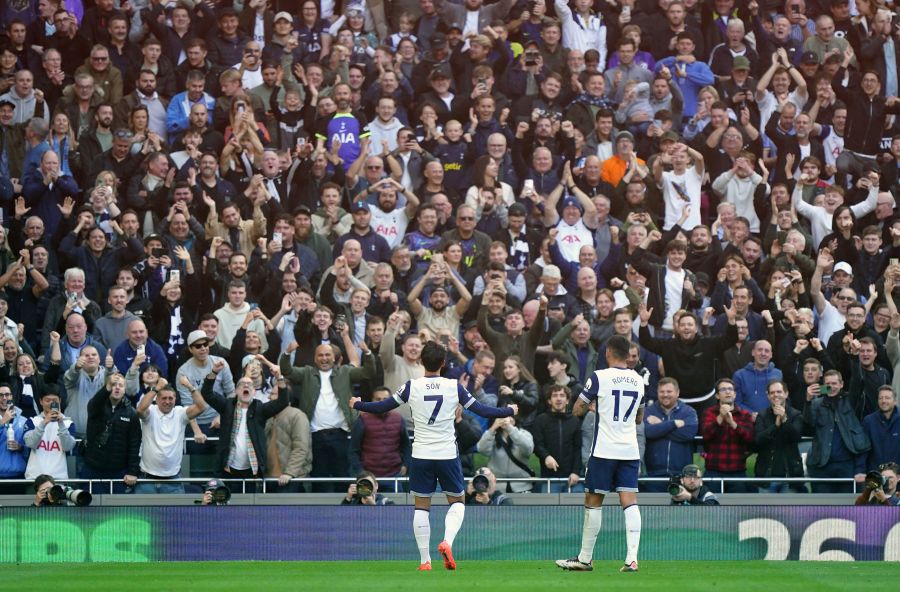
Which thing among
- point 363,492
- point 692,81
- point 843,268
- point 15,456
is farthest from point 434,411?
point 692,81

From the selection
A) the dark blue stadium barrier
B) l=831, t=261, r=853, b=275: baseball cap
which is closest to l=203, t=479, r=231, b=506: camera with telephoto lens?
the dark blue stadium barrier

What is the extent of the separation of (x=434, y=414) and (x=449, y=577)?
1.57 meters

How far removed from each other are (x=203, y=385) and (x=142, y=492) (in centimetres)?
145

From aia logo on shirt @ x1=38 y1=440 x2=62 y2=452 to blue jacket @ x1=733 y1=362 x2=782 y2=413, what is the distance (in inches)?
329

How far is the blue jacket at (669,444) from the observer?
17.6 meters

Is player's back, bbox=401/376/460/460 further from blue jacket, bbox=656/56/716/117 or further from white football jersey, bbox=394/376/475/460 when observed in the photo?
blue jacket, bbox=656/56/716/117

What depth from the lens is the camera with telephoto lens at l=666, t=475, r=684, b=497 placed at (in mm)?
16219

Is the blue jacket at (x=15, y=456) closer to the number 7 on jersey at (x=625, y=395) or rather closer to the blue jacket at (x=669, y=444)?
the blue jacket at (x=669, y=444)

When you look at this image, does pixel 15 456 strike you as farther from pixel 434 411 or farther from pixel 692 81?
pixel 692 81

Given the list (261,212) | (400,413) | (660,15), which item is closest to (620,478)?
(400,413)

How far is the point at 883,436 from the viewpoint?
18016mm

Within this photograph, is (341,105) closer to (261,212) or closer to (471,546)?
(261,212)

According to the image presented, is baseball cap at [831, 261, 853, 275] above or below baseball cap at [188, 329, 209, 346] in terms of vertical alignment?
above

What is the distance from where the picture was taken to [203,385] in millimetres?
17625
